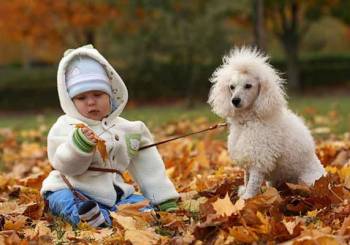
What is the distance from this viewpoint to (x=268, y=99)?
13.6ft

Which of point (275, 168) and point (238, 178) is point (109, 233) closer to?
point (275, 168)

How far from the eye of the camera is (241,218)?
Result: 3486 millimetres

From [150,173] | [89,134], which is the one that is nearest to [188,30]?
[150,173]

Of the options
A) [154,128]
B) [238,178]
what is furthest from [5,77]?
[238,178]

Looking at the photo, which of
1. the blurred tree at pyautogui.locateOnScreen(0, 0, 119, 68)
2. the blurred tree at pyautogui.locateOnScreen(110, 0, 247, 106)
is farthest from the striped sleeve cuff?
the blurred tree at pyautogui.locateOnScreen(0, 0, 119, 68)

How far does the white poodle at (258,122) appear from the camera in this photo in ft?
13.6

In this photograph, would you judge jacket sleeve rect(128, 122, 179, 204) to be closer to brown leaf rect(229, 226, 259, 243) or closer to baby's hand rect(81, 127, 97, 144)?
baby's hand rect(81, 127, 97, 144)

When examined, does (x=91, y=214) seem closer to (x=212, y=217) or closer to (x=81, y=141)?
(x=81, y=141)

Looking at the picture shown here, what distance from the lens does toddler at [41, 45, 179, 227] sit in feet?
13.6

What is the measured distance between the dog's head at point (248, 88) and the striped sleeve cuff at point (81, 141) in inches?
30.2

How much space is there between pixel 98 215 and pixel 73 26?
24.8m

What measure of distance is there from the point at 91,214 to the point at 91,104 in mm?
646

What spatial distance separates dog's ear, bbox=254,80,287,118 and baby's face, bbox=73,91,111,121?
87cm

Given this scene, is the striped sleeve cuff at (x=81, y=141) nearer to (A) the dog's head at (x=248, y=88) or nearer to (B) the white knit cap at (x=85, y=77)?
(B) the white knit cap at (x=85, y=77)
